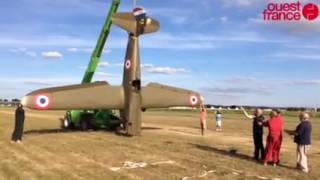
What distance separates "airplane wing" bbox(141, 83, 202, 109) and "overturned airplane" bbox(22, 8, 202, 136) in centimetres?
52

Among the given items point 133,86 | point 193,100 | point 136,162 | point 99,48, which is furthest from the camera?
point 99,48

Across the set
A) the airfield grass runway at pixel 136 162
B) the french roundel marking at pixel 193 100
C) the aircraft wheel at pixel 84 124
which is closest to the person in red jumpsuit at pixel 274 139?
the airfield grass runway at pixel 136 162

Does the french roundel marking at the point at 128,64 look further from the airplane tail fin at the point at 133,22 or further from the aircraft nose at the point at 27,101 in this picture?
the aircraft nose at the point at 27,101

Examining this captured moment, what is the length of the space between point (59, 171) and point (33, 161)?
8.30 feet

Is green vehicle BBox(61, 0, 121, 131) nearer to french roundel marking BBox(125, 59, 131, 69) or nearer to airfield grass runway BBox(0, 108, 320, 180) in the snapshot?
french roundel marking BBox(125, 59, 131, 69)

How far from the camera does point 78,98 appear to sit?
85.9ft

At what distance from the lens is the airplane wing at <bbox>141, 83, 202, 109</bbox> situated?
1119 inches

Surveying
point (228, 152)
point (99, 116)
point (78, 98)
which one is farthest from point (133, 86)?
point (228, 152)

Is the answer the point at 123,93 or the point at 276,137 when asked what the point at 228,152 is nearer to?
the point at 276,137

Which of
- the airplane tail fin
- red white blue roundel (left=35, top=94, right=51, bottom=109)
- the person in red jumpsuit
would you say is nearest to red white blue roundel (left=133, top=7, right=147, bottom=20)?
the airplane tail fin

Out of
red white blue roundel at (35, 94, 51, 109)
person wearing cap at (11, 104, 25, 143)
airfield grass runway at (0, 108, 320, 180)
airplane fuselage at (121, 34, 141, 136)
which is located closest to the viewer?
airfield grass runway at (0, 108, 320, 180)

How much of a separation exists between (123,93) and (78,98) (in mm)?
2438

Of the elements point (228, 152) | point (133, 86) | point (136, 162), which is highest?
point (133, 86)

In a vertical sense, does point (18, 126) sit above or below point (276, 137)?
below
